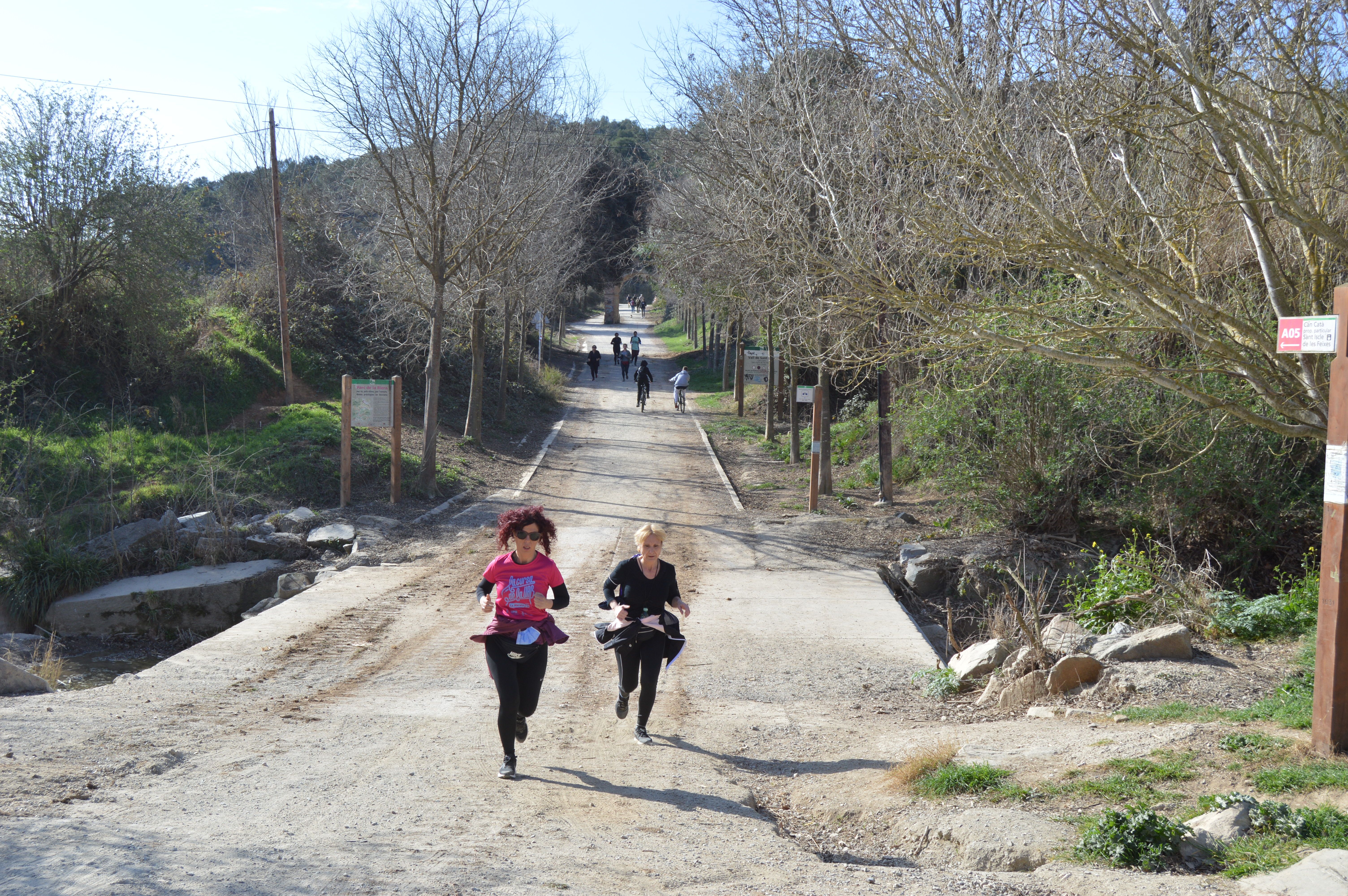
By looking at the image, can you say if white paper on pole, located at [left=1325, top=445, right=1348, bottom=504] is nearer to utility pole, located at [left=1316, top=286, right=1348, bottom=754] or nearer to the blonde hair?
utility pole, located at [left=1316, top=286, right=1348, bottom=754]

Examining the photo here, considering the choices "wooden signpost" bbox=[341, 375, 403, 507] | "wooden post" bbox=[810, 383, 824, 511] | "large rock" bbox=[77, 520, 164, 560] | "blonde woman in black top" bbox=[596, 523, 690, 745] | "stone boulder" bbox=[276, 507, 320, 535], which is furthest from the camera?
"wooden post" bbox=[810, 383, 824, 511]

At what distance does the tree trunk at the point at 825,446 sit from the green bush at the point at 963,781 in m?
11.0

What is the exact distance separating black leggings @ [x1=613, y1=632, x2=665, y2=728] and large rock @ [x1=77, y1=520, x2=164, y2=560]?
367 inches

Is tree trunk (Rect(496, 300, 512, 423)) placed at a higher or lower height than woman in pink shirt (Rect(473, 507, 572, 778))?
higher

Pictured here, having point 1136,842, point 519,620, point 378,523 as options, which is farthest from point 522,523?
point 378,523

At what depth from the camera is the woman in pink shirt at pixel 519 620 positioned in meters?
5.76

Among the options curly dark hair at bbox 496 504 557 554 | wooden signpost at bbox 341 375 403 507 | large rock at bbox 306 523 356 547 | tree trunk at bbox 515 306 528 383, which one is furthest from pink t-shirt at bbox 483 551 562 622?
tree trunk at bbox 515 306 528 383

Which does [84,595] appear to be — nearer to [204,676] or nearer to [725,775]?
[204,676]

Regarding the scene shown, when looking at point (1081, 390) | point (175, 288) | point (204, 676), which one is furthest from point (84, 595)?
point (1081, 390)

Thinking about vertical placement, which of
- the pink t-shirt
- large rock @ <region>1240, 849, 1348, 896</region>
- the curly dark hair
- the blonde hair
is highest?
the curly dark hair

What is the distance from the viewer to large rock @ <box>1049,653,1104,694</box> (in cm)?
730

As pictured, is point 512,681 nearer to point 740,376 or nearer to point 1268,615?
point 1268,615

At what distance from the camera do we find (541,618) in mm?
5918

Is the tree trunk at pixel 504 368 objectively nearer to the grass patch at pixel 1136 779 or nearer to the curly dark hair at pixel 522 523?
the curly dark hair at pixel 522 523
